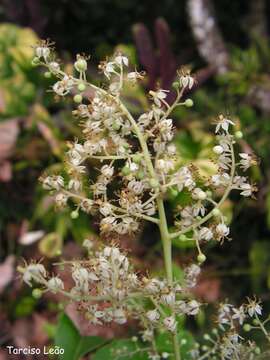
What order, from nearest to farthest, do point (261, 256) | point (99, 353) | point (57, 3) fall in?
point (99, 353) → point (261, 256) → point (57, 3)

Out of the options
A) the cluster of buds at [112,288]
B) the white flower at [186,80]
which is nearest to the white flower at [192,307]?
the cluster of buds at [112,288]

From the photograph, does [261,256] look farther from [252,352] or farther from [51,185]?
[51,185]

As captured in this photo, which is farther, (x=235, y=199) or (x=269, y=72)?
(x=269, y=72)

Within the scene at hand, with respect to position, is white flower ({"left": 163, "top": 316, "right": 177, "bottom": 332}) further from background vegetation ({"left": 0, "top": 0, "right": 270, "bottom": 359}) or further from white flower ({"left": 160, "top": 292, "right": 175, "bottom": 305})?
background vegetation ({"left": 0, "top": 0, "right": 270, "bottom": 359})

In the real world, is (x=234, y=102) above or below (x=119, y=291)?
Answer: above

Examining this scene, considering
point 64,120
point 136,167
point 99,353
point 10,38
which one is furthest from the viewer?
point 10,38

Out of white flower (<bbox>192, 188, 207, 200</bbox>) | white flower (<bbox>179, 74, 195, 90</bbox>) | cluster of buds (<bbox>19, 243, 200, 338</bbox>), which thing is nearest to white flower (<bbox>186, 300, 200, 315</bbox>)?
cluster of buds (<bbox>19, 243, 200, 338</bbox>)

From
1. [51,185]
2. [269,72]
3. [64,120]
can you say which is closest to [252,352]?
[51,185]
